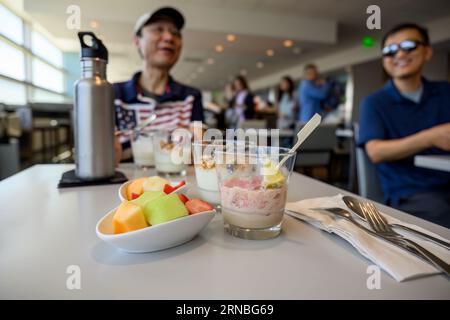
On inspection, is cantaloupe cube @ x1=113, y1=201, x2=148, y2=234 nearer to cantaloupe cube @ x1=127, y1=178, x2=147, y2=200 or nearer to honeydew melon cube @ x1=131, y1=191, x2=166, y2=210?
honeydew melon cube @ x1=131, y1=191, x2=166, y2=210

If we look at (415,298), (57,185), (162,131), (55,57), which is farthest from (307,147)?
(55,57)

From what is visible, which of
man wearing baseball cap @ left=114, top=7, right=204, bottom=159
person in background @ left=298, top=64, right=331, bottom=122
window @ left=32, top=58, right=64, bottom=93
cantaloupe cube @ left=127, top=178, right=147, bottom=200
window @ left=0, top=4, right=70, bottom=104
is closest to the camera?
cantaloupe cube @ left=127, top=178, right=147, bottom=200

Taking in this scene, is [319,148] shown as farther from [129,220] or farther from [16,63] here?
[16,63]

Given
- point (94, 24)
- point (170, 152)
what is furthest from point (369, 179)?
point (94, 24)

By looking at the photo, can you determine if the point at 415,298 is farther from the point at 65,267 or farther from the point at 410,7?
the point at 410,7

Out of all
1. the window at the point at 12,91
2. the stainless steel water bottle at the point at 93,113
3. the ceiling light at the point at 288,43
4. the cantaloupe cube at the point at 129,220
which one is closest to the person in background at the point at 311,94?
the ceiling light at the point at 288,43

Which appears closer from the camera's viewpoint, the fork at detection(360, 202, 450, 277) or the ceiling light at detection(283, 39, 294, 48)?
the fork at detection(360, 202, 450, 277)

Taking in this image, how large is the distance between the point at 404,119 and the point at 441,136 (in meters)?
0.37

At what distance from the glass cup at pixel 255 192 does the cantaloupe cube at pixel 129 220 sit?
0.15 meters

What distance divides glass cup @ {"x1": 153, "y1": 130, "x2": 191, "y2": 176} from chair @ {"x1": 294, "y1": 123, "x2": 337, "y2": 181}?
2675 millimetres

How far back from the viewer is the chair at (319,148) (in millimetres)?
3514

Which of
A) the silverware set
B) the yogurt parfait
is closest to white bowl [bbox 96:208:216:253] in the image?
the silverware set

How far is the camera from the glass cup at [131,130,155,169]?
1122mm
